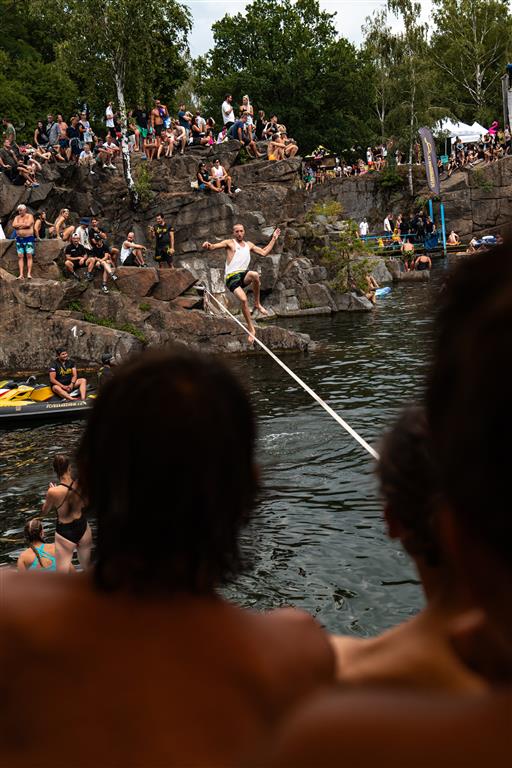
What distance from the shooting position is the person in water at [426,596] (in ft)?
3.42

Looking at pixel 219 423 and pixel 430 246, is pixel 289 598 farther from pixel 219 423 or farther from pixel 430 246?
pixel 430 246

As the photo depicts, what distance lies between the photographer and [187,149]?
111 ft

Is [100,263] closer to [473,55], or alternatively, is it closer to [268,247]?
[268,247]

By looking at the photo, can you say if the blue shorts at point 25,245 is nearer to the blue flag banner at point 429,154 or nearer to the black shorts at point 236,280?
the black shorts at point 236,280

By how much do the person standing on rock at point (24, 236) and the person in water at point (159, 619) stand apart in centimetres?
2287

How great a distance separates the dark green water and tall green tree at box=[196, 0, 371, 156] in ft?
127

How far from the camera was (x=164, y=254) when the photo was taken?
27.2 m

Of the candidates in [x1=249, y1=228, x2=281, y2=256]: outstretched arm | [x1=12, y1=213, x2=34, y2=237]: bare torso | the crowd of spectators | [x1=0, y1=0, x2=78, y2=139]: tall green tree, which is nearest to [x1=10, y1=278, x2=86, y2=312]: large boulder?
[x1=12, y1=213, x2=34, y2=237]: bare torso

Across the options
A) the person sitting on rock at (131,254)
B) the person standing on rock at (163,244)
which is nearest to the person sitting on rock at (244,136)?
the person standing on rock at (163,244)

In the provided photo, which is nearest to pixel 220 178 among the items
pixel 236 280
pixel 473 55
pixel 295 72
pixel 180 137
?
pixel 180 137

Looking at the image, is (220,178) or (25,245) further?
(220,178)

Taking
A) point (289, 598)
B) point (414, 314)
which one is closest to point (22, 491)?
point (289, 598)

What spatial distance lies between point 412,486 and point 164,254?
26.2 metres

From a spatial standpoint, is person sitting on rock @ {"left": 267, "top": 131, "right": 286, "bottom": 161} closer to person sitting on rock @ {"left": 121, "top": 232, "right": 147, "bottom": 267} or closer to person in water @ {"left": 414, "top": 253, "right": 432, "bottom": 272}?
person in water @ {"left": 414, "top": 253, "right": 432, "bottom": 272}
